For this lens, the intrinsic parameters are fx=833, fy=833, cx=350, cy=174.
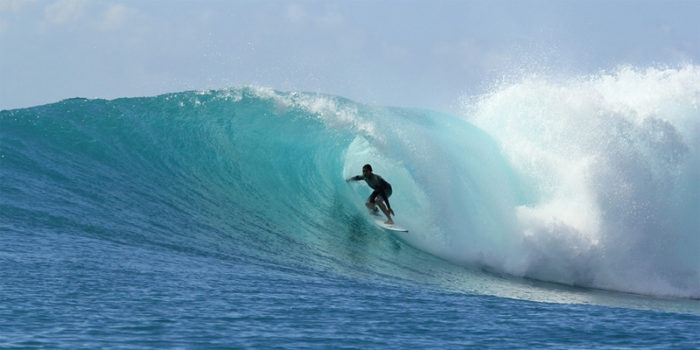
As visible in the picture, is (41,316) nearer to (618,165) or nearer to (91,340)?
(91,340)

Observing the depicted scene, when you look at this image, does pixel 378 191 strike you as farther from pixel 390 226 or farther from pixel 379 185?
pixel 390 226

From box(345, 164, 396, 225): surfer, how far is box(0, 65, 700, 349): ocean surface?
32 cm

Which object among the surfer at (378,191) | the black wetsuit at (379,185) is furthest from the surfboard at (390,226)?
the black wetsuit at (379,185)

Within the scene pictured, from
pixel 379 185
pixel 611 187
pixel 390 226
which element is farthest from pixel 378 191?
pixel 611 187

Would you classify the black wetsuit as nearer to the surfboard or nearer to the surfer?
the surfer

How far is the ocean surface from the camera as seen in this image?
278 inches

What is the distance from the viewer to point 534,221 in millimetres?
12883

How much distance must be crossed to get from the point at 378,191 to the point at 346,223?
73cm

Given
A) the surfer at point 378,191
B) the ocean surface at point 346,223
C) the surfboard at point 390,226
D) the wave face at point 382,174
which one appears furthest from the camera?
the surfer at point 378,191

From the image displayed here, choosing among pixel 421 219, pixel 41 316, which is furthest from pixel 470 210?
pixel 41 316

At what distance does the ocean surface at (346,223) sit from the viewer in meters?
7.07

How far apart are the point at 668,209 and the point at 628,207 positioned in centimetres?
87

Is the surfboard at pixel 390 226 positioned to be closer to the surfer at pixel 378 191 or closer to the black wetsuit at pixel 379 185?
the surfer at pixel 378 191

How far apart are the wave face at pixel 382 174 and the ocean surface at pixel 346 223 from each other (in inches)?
1.6
